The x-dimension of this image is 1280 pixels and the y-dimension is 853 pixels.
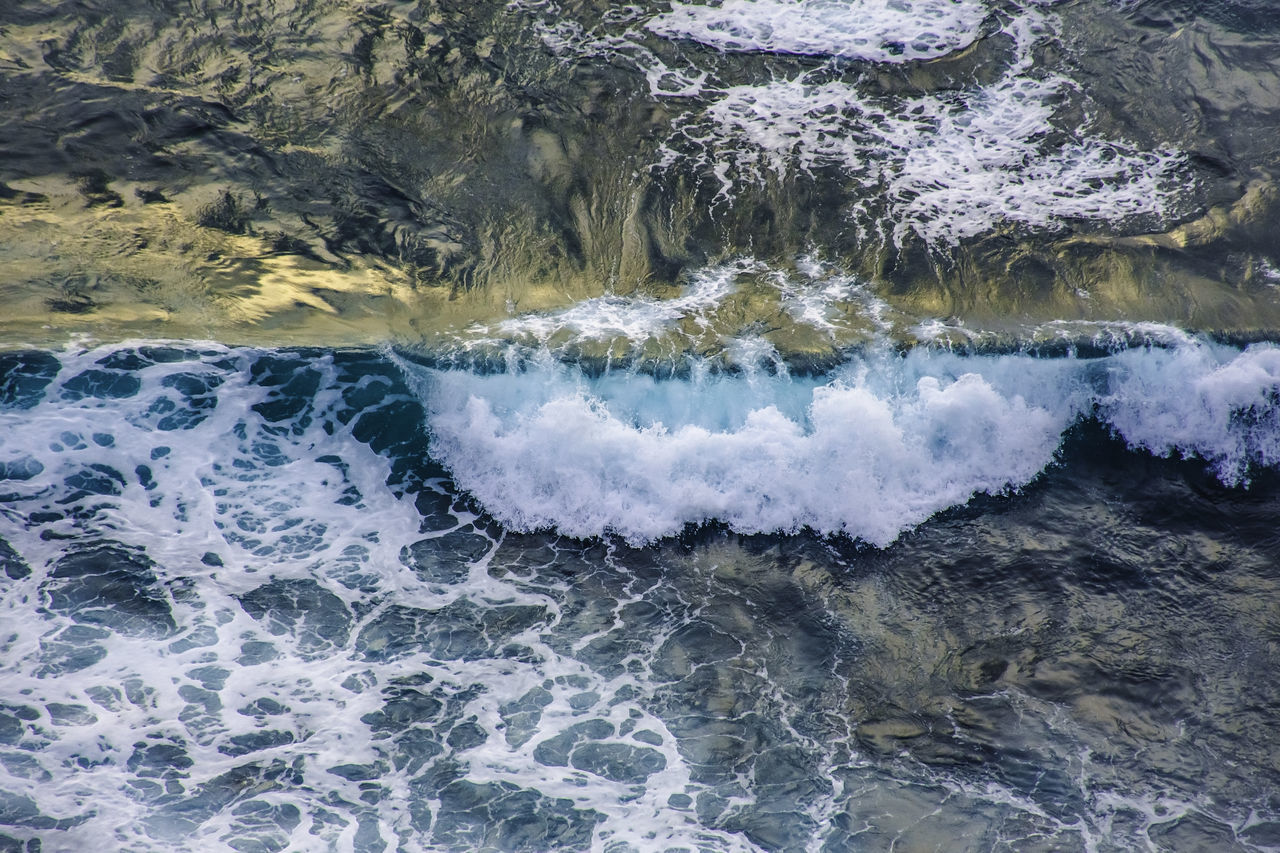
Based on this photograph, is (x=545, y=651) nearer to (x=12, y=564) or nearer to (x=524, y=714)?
(x=524, y=714)

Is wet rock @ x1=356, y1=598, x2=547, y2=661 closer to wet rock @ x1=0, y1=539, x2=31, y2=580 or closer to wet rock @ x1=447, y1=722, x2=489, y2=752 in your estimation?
wet rock @ x1=447, y1=722, x2=489, y2=752

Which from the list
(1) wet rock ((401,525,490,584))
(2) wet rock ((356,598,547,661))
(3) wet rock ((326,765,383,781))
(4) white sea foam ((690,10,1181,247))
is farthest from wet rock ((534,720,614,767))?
(4) white sea foam ((690,10,1181,247))

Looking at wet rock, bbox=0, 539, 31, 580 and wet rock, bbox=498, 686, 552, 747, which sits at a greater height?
wet rock, bbox=0, 539, 31, 580

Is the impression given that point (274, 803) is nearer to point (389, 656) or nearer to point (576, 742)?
point (389, 656)

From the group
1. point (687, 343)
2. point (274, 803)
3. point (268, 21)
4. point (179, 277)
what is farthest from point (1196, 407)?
point (268, 21)

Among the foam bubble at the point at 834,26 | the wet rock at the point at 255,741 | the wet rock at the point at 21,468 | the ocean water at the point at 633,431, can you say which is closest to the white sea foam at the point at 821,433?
the ocean water at the point at 633,431

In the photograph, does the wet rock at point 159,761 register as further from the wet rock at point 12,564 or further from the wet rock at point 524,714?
the wet rock at point 524,714
